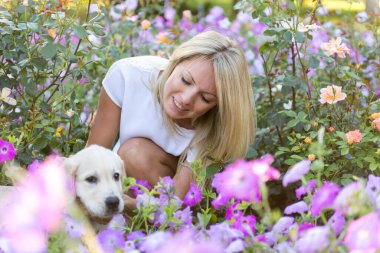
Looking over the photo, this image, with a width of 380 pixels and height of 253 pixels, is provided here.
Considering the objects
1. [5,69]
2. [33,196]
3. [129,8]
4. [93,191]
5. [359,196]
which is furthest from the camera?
[129,8]

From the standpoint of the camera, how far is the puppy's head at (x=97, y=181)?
2.41 m

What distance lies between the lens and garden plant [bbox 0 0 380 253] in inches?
57.4

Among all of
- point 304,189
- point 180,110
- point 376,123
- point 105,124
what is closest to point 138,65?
point 105,124

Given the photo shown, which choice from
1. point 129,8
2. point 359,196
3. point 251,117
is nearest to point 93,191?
point 251,117

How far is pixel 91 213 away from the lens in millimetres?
2484

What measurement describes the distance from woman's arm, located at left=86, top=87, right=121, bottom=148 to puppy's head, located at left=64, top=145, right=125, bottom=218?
698 millimetres

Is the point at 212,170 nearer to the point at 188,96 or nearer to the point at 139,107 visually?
the point at 188,96

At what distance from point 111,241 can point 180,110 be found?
1275 mm

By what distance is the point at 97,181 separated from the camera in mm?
2492

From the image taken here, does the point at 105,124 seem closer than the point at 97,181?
No

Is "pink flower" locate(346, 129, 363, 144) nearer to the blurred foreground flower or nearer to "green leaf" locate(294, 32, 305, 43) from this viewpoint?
"green leaf" locate(294, 32, 305, 43)

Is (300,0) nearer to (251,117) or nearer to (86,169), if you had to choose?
(251,117)

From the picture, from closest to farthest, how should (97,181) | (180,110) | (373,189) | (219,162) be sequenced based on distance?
1. (373,189)
2. (97,181)
3. (219,162)
4. (180,110)

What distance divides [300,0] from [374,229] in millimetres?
1995
